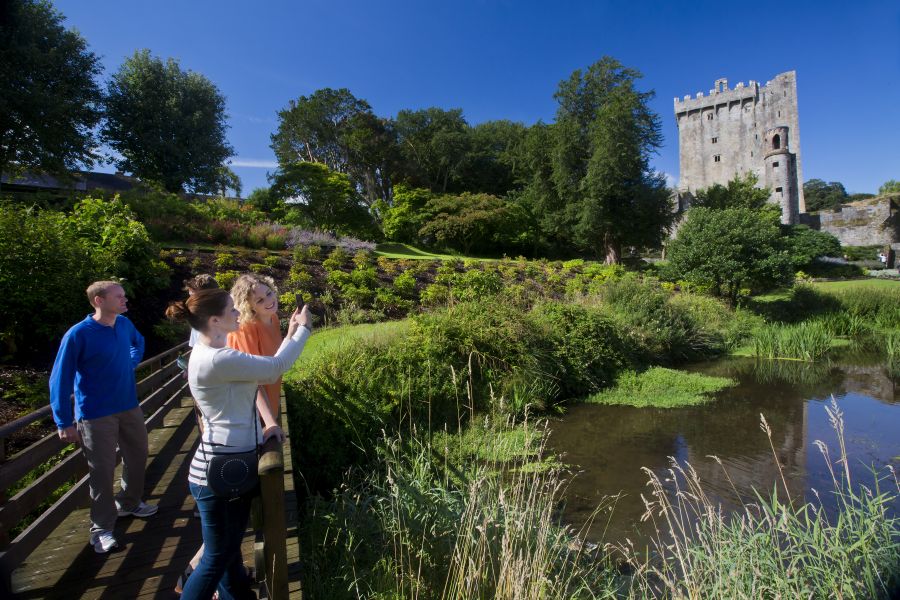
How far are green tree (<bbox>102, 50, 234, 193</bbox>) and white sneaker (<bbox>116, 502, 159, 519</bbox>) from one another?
26.6 m

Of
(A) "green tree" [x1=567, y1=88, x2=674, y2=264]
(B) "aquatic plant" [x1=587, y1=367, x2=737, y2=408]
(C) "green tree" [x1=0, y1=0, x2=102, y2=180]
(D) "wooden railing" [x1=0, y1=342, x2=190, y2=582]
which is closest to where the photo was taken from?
(D) "wooden railing" [x1=0, y1=342, x2=190, y2=582]

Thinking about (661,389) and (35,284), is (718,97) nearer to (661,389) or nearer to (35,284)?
(661,389)

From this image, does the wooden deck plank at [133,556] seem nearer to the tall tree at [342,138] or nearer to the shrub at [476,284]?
the shrub at [476,284]

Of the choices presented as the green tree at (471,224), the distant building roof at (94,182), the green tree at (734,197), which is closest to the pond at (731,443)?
the green tree at (471,224)

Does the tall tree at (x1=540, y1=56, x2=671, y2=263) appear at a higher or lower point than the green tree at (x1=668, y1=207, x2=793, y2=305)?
higher

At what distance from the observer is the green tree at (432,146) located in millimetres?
35188

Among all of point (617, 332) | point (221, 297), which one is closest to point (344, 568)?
point (221, 297)

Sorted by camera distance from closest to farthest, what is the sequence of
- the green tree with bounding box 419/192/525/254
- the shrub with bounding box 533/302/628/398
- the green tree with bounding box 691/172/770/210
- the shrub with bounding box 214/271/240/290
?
1. the shrub with bounding box 533/302/628/398
2. the shrub with bounding box 214/271/240/290
3. the green tree with bounding box 419/192/525/254
4. the green tree with bounding box 691/172/770/210

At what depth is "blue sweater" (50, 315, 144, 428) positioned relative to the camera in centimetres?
258

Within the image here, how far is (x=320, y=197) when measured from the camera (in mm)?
22766

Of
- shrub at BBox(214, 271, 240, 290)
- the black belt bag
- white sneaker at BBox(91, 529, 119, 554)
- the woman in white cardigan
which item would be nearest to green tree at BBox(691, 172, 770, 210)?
shrub at BBox(214, 271, 240, 290)

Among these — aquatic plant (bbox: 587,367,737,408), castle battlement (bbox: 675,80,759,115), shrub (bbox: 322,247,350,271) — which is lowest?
aquatic plant (bbox: 587,367,737,408)

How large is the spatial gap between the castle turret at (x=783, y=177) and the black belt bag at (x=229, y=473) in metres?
47.8

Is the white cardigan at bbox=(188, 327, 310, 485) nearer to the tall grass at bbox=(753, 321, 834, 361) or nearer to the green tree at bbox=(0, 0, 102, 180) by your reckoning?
the tall grass at bbox=(753, 321, 834, 361)
